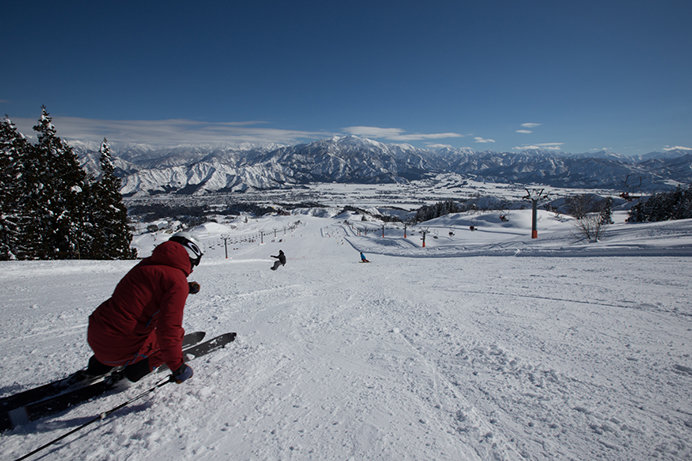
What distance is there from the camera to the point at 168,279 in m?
2.79

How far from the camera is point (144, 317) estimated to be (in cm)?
286

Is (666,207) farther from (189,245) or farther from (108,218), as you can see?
(108,218)

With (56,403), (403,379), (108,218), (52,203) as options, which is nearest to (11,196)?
(52,203)

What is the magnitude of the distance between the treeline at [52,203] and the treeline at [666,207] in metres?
68.6

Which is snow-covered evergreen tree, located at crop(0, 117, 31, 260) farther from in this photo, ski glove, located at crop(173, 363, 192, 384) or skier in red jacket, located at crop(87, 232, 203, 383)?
ski glove, located at crop(173, 363, 192, 384)

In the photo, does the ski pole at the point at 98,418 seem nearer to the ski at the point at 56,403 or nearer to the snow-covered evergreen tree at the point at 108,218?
the ski at the point at 56,403

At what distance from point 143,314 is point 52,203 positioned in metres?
29.1

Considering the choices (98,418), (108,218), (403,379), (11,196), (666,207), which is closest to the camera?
(98,418)

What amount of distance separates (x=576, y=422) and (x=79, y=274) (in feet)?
50.0

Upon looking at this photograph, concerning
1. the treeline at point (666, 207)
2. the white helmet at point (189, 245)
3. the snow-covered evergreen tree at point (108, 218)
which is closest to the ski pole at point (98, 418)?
the white helmet at point (189, 245)

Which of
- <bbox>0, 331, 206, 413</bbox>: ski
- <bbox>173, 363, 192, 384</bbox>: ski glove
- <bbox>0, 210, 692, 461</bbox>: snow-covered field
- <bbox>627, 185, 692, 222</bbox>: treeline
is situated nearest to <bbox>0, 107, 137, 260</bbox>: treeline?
<bbox>0, 210, 692, 461</bbox>: snow-covered field

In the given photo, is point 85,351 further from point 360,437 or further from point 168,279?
point 360,437

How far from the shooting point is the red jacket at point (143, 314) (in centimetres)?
273

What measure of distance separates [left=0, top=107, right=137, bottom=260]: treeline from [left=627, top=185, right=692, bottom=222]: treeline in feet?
225
